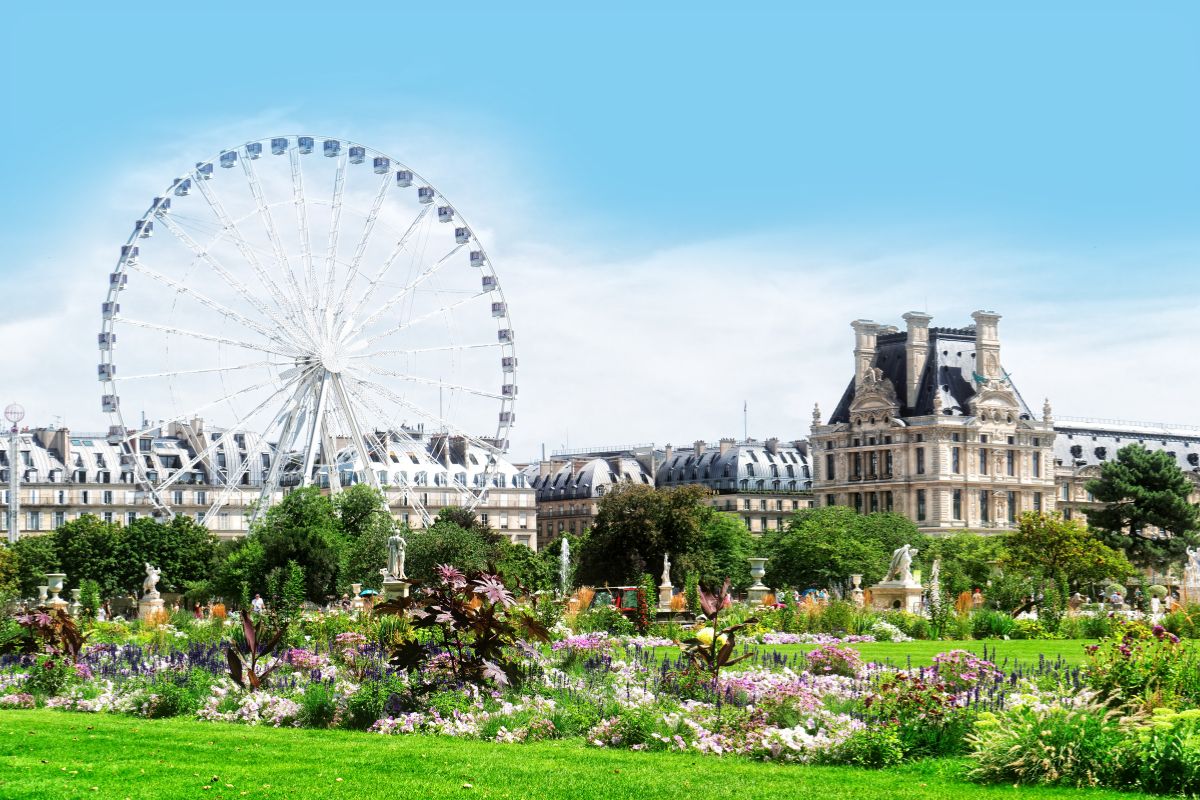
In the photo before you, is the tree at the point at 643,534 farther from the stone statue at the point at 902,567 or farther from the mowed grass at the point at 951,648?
the mowed grass at the point at 951,648

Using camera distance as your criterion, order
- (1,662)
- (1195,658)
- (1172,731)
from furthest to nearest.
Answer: (1,662) < (1195,658) < (1172,731)

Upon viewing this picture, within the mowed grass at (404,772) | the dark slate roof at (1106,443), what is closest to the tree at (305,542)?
the mowed grass at (404,772)

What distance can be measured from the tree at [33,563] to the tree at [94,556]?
52cm

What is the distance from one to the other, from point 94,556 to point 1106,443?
83.3 m

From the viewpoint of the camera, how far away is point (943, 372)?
11875cm

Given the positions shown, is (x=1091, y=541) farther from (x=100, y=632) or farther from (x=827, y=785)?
(x=827, y=785)

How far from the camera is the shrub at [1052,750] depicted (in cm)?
1376

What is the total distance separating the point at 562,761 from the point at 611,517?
5920 cm

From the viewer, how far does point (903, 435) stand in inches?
4646

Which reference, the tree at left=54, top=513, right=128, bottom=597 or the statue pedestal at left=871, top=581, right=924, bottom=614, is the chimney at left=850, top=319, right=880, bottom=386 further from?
the statue pedestal at left=871, top=581, right=924, bottom=614

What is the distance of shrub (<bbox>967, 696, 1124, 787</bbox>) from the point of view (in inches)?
542

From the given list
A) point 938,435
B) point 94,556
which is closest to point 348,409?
point 94,556

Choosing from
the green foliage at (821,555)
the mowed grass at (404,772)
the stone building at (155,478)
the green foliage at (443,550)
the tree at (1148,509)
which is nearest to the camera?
the mowed grass at (404,772)

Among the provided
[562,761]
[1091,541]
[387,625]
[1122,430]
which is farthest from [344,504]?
[1122,430]
